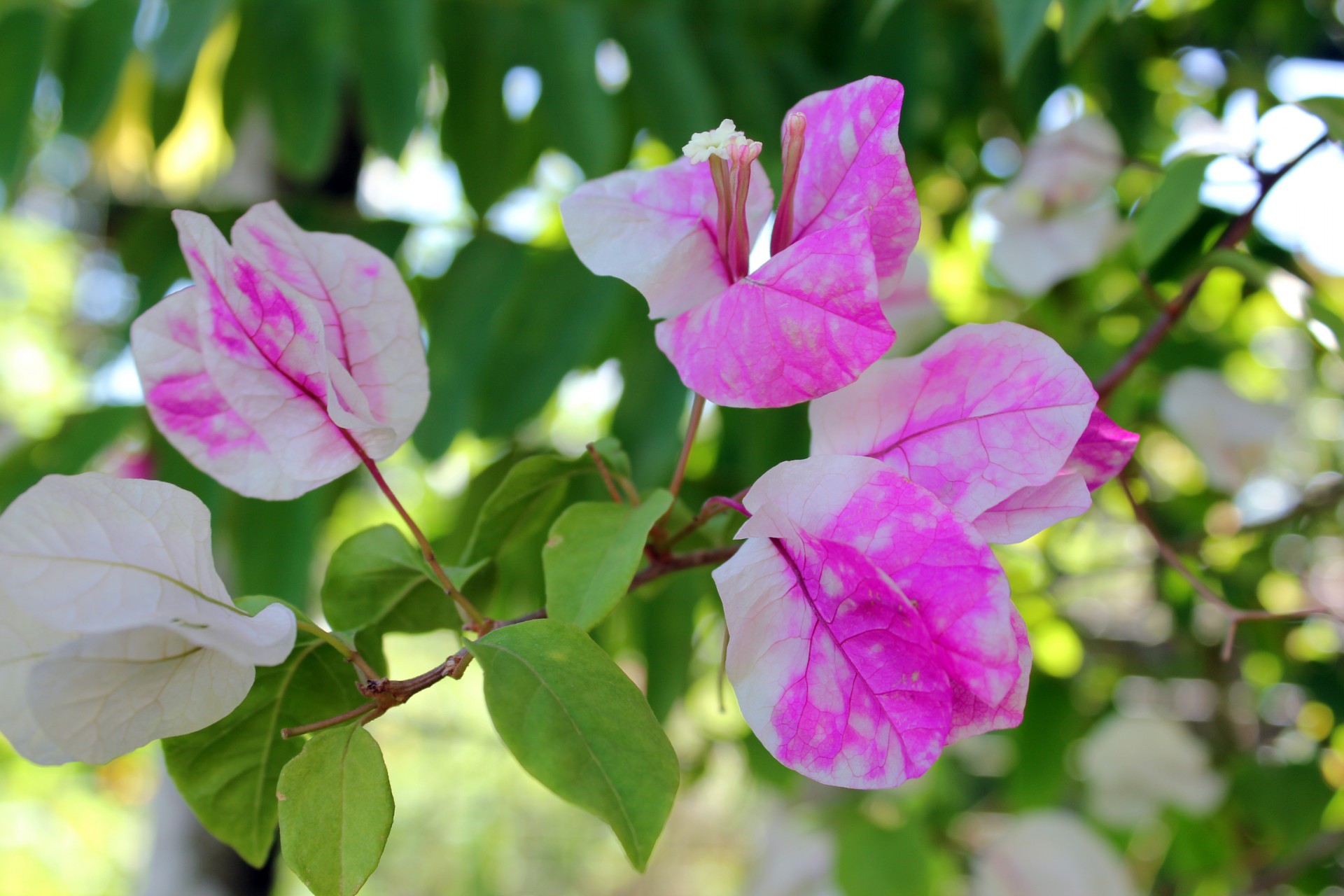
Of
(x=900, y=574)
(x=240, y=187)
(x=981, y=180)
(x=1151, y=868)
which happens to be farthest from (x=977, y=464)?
(x=1151, y=868)

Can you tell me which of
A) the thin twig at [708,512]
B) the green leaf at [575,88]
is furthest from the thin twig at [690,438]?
the green leaf at [575,88]

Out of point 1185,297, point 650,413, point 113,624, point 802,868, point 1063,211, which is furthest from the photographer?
point 802,868

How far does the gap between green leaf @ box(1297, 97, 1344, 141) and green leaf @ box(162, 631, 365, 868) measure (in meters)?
0.35

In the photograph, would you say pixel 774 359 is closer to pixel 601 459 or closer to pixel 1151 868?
pixel 601 459

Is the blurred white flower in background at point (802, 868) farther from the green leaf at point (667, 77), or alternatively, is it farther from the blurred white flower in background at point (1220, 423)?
the green leaf at point (667, 77)

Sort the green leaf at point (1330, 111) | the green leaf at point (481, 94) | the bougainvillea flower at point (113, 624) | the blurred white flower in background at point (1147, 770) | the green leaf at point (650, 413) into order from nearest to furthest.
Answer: the bougainvillea flower at point (113, 624) → the green leaf at point (1330, 111) → the green leaf at point (650, 413) → the green leaf at point (481, 94) → the blurred white flower in background at point (1147, 770)

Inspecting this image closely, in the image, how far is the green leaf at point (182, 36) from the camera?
45 centimetres

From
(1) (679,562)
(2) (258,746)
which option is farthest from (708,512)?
(2) (258,746)

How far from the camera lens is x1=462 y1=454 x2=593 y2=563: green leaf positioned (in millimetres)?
249

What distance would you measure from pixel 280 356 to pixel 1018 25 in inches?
11.6

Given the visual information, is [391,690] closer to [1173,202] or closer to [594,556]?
[594,556]

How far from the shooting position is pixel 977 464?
194 mm

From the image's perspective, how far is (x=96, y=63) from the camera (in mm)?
525

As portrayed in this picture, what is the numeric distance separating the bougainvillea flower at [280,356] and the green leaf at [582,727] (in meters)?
0.07
